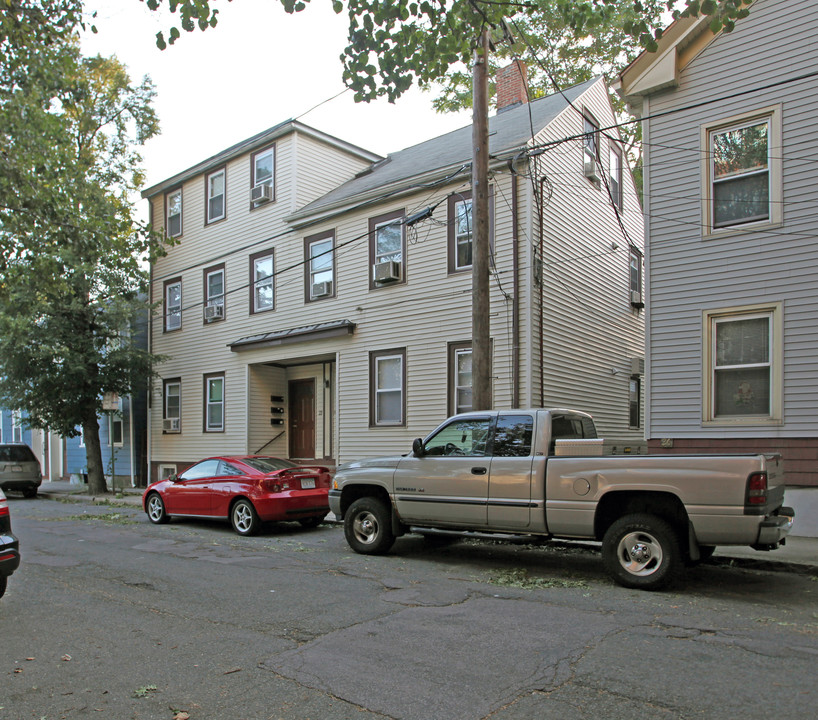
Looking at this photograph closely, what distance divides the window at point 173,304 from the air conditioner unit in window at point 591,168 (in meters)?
12.7

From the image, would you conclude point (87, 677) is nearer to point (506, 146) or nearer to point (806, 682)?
point (806, 682)

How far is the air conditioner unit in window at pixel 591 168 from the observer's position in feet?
55.0

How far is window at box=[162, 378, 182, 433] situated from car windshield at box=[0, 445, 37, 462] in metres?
4.03

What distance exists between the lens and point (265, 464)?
1227cm

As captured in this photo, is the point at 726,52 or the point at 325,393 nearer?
the point at 726,52

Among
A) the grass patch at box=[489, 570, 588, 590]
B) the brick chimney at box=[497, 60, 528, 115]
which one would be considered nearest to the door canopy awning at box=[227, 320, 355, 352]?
the brick chimney at box=[497, 60, 528, 115]

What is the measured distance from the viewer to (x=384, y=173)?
59.6ft

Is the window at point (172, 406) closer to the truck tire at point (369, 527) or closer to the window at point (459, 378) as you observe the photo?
the window at point (459, 378)

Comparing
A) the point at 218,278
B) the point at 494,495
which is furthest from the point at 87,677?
the point at 218,278

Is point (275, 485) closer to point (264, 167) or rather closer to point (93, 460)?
point (264, 167)

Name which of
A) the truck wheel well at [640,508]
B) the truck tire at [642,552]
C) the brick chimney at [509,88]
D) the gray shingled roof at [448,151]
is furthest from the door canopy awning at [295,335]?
the truck tire at [642,552]

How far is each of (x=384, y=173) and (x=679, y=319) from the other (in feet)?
30.6

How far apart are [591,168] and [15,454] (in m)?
18.5

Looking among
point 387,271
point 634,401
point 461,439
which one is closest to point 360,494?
point 461,439
